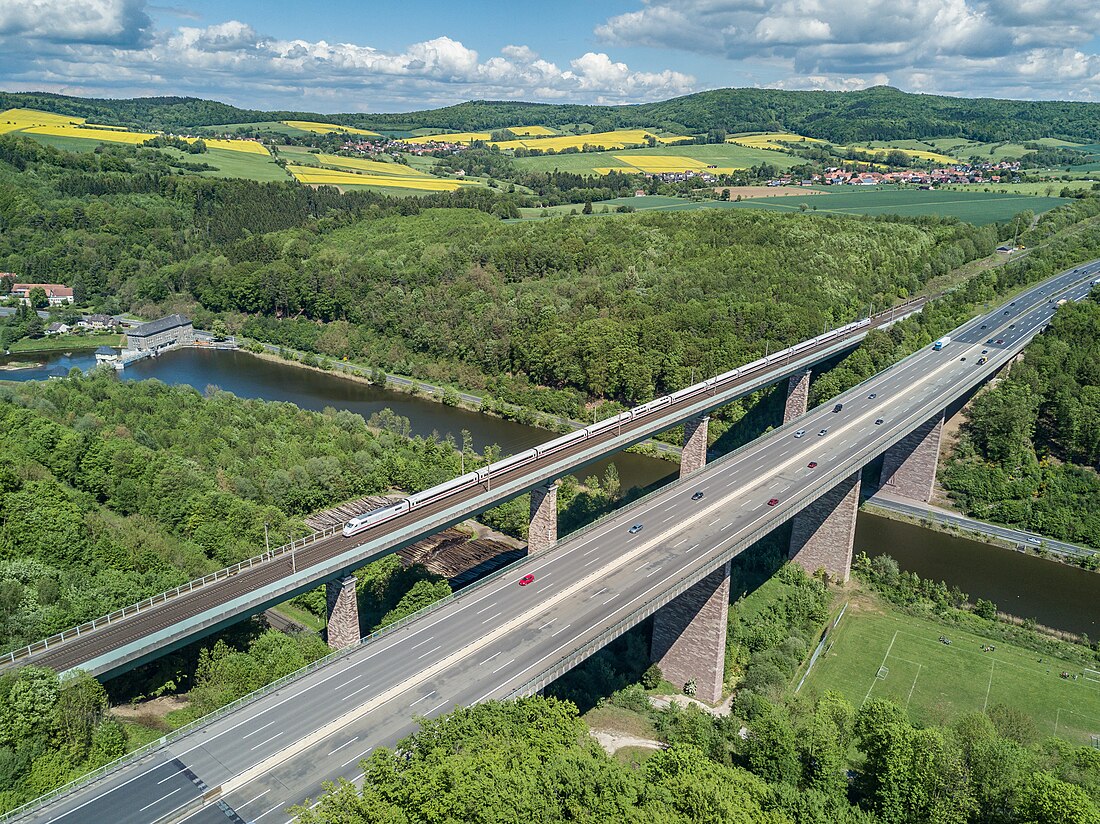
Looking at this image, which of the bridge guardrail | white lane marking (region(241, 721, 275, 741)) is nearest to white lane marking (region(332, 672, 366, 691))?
white lane marking (region(241, 721, 275, 741))

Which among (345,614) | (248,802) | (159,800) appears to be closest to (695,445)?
(345,614)

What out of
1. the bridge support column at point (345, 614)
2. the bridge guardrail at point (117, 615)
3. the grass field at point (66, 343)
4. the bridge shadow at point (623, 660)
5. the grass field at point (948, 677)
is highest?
the bridge guardrail at point (117, 615)

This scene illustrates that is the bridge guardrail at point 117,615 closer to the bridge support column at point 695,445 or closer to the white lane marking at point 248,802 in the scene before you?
the white lane marking at point 248,802

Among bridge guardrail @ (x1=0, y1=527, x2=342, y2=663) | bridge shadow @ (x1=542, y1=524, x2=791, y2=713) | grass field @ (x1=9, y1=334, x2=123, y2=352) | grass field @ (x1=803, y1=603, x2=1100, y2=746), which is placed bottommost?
grass field @ (x1=803, y1=603, x2=1100, y2=746)

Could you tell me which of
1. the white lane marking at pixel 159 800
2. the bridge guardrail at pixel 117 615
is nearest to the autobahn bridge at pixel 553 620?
the white lane marking at pixel 159 800

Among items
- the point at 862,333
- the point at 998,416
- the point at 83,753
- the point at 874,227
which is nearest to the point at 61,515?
the point at 83,753

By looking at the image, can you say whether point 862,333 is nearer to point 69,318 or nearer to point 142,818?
point 142,818

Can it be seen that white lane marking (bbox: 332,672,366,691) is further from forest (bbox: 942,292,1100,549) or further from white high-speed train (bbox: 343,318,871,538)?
forest (bbox: 942,292,1100,549)
